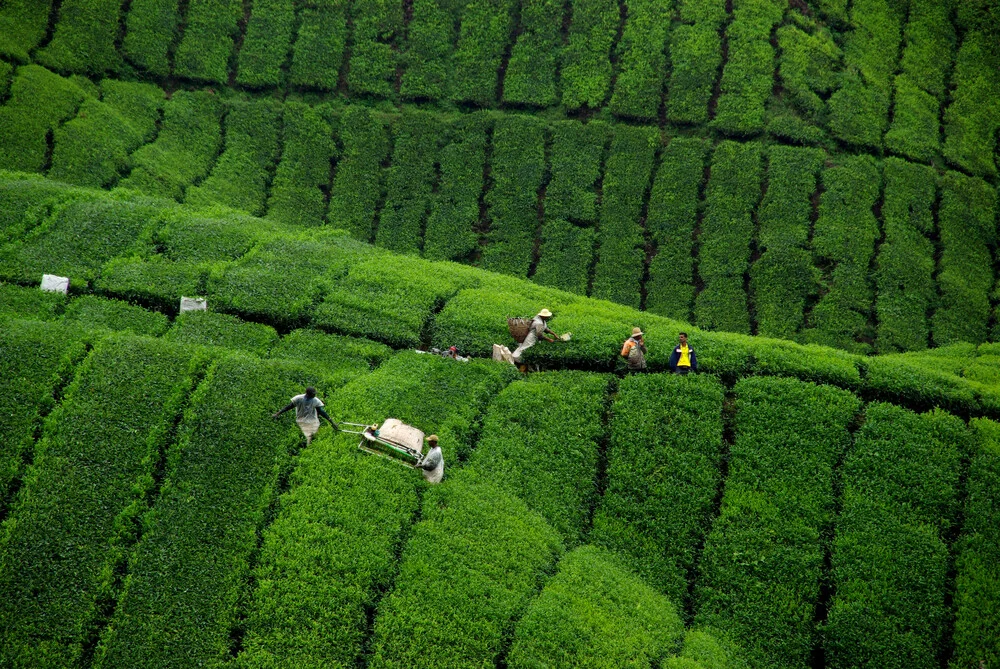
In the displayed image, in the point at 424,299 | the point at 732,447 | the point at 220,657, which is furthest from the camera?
the point at 424,299

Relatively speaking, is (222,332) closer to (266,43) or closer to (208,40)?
(266,43)

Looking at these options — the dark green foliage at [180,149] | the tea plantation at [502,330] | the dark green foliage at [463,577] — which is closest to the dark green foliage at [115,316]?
the tea plantation at [502,330]

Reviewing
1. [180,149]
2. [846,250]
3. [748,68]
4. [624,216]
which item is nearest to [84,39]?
[180,149]

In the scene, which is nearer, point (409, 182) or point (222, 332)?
point (222, 332)

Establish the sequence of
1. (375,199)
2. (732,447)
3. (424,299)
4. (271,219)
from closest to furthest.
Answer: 1. (732,447)
2. (424,299)
3. (271,219)
4. (375,199)

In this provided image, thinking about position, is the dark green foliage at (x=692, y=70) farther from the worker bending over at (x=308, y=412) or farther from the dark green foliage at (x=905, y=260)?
the worker bending over at (x=308, y=412)

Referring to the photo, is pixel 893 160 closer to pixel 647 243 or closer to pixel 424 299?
pixel 647 243

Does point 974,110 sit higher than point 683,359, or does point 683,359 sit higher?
point 974,110

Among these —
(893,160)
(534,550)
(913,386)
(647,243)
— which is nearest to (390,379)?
(534,550)
